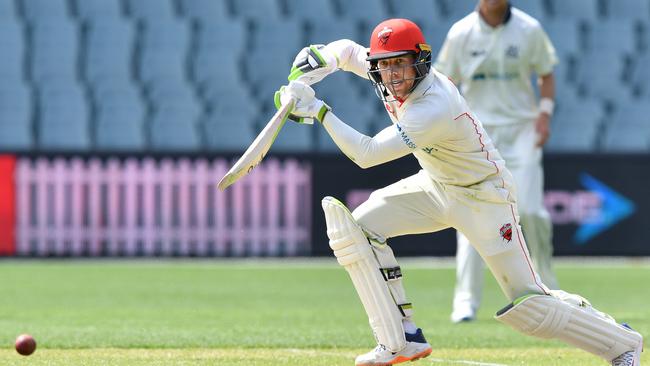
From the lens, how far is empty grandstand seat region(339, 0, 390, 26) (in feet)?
54.5

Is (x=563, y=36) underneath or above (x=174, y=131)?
above

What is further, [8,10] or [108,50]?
[8,10]

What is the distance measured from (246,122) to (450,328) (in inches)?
318

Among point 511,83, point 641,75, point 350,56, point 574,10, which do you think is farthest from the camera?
point 574,10

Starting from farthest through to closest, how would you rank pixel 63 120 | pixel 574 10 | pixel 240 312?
pixel 574 10, pixel 63 120, pixel 240 312

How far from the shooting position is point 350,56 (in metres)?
5.77

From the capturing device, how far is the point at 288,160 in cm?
1363

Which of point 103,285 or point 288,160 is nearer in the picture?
point 103,285

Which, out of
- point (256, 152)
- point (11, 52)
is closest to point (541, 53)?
point (256, 152)

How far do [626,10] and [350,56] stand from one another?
12.6 m

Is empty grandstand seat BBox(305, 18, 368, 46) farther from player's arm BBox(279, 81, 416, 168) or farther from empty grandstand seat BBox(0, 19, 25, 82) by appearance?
player's arm BBox(279, 81, 416, 168)

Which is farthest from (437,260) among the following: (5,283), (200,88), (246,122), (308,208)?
(5,283)

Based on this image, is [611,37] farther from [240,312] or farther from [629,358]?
[629,358]

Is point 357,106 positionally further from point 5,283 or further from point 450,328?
point 450,328
